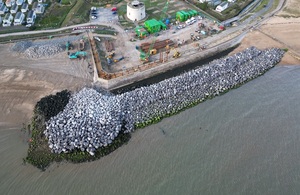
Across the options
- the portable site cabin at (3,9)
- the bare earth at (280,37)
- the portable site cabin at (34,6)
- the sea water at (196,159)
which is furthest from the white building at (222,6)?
the portable site cabin at (3,9)

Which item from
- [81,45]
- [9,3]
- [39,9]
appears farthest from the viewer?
[9,3]

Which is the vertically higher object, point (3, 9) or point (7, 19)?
point (3, 9)

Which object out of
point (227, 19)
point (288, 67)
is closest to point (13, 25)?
point (227, 19)

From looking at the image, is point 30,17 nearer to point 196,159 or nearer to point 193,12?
point 193,12

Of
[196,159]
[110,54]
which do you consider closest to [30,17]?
[110,54]

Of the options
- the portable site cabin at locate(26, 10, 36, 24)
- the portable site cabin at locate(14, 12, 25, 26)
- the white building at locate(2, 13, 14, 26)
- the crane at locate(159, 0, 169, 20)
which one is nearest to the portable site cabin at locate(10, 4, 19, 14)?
the white building at locate(2, 13, 14, 26)

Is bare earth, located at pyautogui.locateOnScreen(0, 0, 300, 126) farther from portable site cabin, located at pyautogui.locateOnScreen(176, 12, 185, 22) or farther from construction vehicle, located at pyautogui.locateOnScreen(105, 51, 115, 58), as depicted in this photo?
portable site cabin, located at pyautogui.locateOnScreen(176, 12, 185, 22)

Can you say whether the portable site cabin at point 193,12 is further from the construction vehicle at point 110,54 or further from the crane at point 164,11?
the construction vehicle at point 110,54
